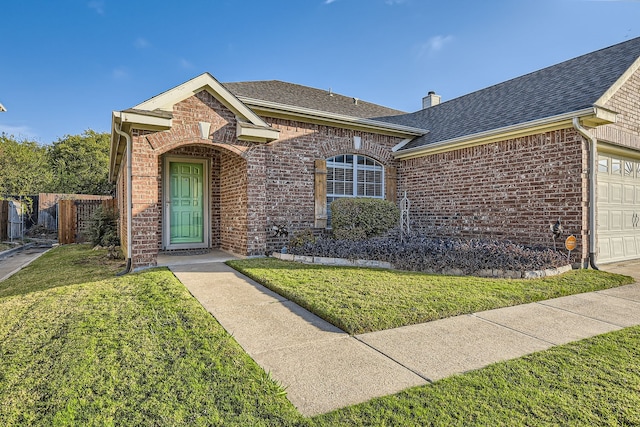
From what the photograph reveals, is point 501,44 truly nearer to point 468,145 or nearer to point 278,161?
point 468,145

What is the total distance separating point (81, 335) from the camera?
10.7 feet

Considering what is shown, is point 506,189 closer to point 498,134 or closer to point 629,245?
point 498,134

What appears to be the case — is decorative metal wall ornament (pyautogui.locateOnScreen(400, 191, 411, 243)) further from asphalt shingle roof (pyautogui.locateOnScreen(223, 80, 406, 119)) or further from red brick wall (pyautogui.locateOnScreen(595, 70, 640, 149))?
red brick wall (pyautogui.locateOnScreen(595, 70, 640, 149))

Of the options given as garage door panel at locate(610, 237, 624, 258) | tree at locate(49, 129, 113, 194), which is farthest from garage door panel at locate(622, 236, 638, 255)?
tree at locate(49, 129, 113, 194)

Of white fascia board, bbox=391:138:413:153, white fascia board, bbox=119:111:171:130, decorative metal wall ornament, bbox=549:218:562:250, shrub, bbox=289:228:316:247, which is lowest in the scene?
shrub, bbox=289:228:316:247

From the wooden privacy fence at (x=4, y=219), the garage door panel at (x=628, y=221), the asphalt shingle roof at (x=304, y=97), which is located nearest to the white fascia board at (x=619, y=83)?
the garage door panel at (x=628, y=221)

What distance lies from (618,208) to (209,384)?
9232 millimetres

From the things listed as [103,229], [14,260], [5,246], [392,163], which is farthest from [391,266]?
[5,246]

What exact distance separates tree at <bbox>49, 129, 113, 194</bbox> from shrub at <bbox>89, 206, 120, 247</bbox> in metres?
17.3

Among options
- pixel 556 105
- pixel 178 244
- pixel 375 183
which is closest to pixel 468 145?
pixel 556 105

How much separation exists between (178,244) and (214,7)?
598 cm

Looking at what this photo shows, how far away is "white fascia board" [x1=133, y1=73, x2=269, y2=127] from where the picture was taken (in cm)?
642

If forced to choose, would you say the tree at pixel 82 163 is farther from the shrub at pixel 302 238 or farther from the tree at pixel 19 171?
the shrub at pixel 302 238

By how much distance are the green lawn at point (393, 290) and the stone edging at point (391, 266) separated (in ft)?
0.53
